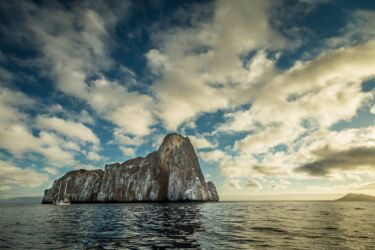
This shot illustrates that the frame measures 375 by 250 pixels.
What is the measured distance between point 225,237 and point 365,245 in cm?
1260

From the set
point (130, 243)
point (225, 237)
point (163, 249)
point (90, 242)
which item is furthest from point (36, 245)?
point (225, 237)

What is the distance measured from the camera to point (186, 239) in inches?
1018

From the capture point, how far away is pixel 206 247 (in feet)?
71.2

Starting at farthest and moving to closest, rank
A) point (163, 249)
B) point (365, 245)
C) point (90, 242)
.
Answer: point (90, 242)
point (365, 245)
point (163, 249)

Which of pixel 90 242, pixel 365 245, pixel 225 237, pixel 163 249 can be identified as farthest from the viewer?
pixel 225 237

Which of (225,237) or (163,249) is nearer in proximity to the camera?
(163,249)

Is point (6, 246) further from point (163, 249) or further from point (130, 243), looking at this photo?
point (163, 249)

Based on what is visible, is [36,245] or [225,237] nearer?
[36,245]

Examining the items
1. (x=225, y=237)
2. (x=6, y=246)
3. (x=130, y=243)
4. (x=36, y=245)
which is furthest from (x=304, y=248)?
(x=6, y=246)

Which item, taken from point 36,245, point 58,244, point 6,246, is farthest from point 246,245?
point 6,246

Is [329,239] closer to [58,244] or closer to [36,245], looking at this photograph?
[58,244]

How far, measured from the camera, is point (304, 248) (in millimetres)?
21172

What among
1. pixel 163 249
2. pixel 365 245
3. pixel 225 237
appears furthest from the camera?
pixel 225 237

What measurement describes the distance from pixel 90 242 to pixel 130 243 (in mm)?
4133
